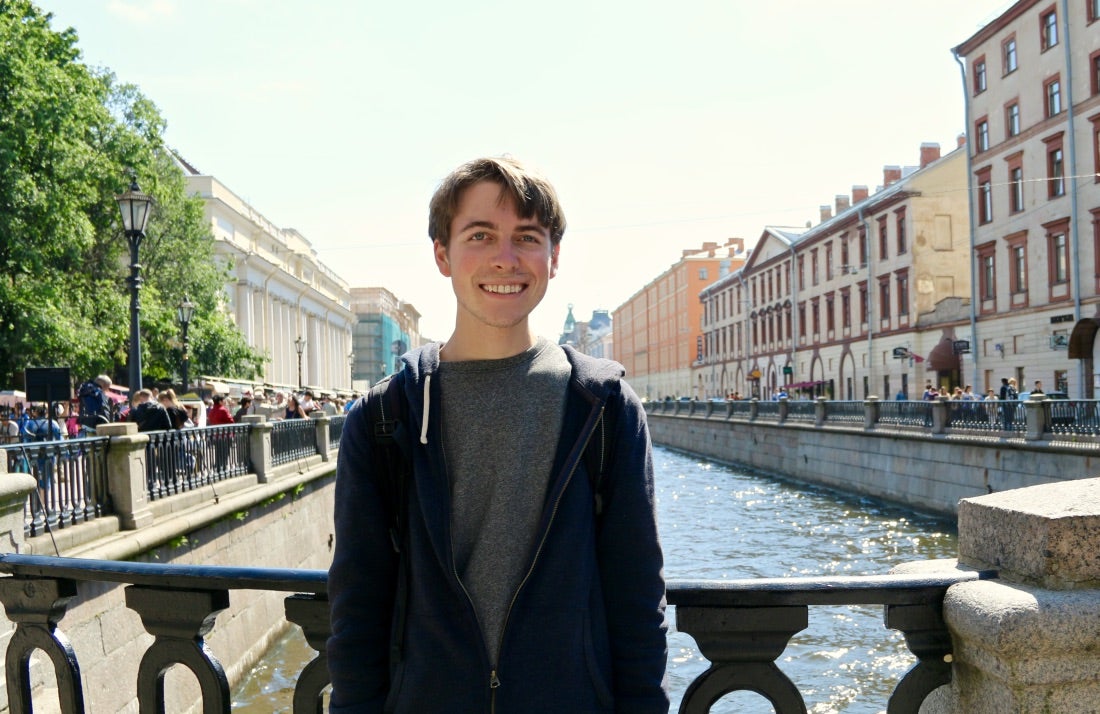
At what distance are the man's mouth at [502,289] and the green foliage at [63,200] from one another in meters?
17.8

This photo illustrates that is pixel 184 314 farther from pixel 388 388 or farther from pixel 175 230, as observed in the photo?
pixel 388 388

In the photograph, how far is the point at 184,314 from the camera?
23438mm

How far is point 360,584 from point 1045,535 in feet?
4.51

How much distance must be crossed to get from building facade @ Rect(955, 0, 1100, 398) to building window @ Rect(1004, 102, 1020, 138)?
46 mm

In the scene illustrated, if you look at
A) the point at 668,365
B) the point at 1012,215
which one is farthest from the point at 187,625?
the point at 668,365

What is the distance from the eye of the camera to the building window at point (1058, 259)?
30.3 meters

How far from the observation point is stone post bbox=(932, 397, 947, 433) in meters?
23.7

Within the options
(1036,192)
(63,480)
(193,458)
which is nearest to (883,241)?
(1036,192)

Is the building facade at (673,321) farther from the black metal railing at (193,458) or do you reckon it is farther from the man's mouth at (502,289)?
the man's mouth at (502,289)

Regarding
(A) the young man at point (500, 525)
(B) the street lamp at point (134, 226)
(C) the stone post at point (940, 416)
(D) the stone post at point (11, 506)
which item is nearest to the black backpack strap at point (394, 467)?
(A) the young man at point (500, 525)

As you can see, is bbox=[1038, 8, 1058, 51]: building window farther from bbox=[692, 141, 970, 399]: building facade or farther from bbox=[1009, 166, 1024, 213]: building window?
bbox=[692, 141, 970, 399]: building facade

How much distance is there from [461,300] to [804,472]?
33551mm

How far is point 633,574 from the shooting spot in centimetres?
193

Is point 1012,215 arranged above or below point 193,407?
above
